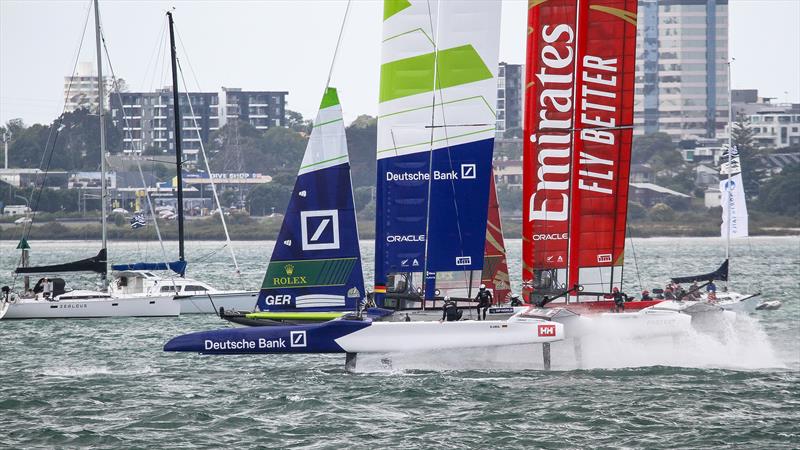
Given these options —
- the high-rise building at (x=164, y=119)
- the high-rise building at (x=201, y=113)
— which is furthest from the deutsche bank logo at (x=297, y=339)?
the high-rise building at (x=201, y=113)

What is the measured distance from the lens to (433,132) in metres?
24.2

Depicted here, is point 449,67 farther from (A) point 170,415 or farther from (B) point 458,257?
(A) point 170,415

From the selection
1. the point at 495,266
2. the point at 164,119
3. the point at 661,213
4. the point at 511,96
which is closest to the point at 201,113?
the point at 164,119

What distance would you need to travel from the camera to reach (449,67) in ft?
79.4

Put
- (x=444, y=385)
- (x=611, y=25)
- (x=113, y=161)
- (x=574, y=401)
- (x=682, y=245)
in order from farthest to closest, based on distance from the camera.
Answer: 1. (x=113, y=161)
2. (x=682, y=245)
3. (x=611, y=25)
4. (x=444, y=385)
5. (x=574, y=401)

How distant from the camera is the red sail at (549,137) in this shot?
2598cm

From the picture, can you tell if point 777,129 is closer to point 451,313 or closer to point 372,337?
point 451,313

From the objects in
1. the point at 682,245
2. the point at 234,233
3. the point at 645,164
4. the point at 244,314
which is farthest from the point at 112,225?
the point at 244,314

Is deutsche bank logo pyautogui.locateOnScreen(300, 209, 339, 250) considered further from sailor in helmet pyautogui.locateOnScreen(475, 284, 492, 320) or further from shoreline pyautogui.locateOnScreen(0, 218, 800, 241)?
shoreline pyautogui.locateOnScreen(0, 218, 800, 241)

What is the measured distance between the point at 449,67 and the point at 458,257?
11.2 ft

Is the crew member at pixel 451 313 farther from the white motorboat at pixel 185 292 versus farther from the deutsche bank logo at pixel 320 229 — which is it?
the white motorboat at pixel 185 292

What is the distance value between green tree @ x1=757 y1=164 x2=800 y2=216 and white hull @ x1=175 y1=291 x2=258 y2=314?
343ft

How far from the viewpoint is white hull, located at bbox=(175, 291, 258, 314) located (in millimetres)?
37062

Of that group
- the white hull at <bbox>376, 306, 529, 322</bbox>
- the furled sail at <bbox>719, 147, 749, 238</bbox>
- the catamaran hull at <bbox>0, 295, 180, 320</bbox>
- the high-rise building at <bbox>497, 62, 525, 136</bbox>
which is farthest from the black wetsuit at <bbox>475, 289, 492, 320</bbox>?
the high-rise building at <bbox>497, 62, 525, 136</bbox>
